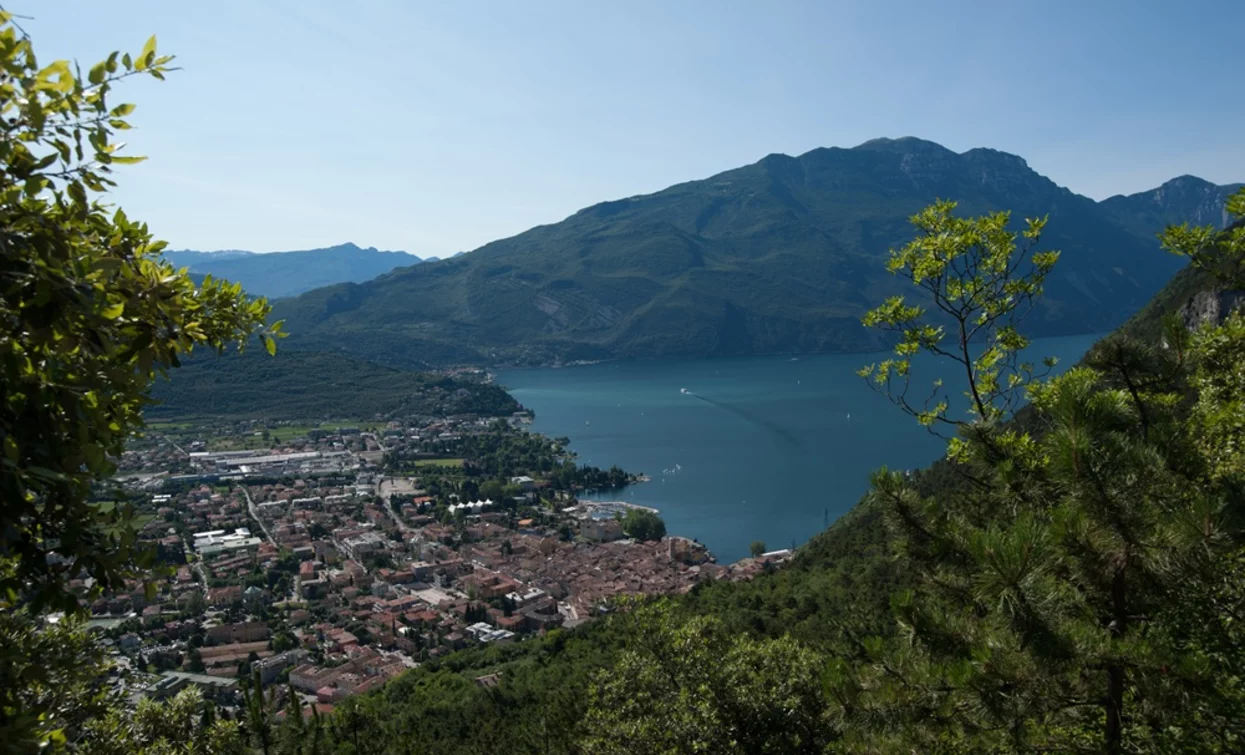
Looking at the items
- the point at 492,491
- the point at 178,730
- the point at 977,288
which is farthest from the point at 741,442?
the point at 977,288

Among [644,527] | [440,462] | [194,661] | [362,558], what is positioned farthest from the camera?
[440,462]

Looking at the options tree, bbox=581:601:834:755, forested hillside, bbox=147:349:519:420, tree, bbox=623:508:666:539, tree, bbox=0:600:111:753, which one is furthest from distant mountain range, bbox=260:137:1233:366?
tree, bbox=0:600:111:753

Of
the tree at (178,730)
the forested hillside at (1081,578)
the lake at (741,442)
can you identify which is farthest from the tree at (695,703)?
the lake at (741,442)

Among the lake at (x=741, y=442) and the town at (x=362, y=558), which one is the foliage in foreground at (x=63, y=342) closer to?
the town at (x=362, y=558)

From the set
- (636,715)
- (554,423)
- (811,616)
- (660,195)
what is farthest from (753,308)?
(636,715)

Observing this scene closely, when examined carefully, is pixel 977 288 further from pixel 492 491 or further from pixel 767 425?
pixel 767 425

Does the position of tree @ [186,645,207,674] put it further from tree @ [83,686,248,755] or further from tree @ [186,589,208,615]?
tree @ [83,686,248,755]

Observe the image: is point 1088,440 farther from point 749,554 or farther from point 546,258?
point 546,258
